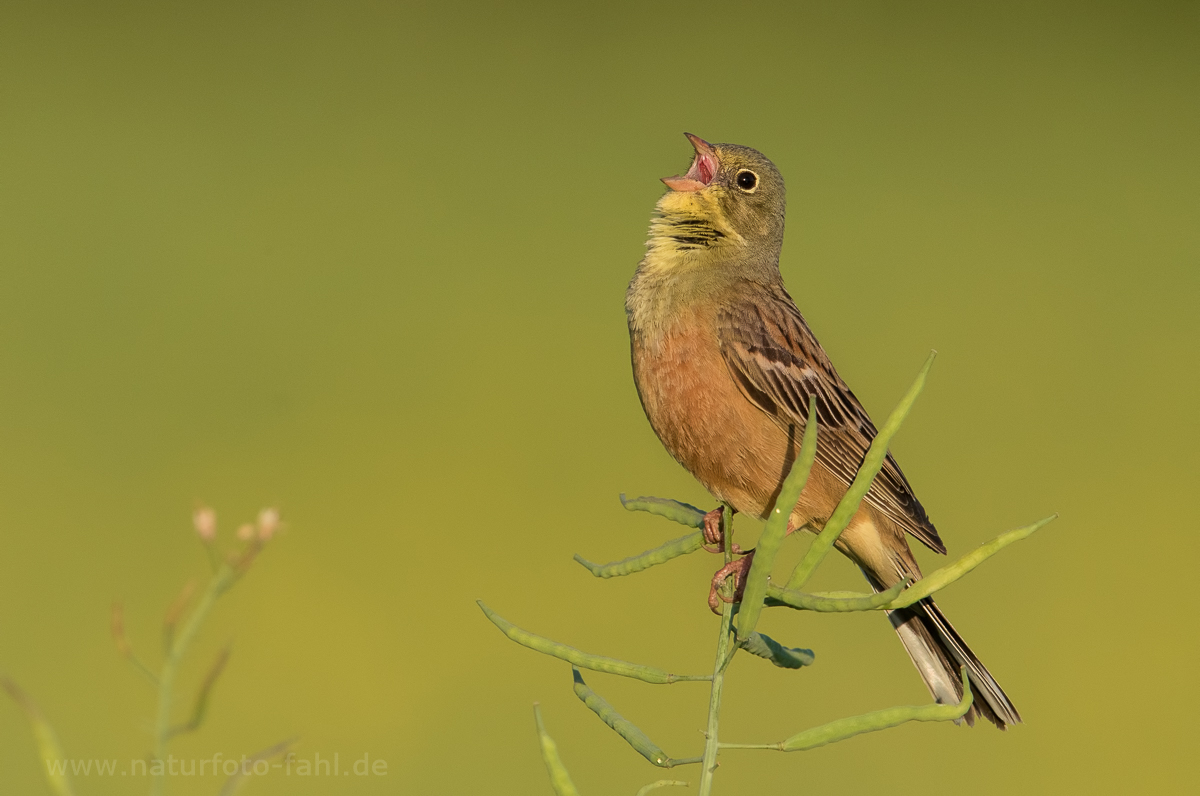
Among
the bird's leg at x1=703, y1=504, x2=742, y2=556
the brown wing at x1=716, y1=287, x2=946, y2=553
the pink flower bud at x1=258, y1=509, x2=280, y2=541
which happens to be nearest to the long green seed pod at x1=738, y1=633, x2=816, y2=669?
the pink flower bud at x1=258, y1=509, x2=280, y2=541

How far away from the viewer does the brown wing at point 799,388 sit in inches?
125

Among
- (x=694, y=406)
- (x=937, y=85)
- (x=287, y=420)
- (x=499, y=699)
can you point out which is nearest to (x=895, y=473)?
(x=694, y=406)

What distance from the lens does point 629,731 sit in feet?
4.41

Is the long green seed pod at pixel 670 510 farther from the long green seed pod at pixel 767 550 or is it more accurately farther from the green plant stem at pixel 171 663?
the green plant stem at pixel 171 663

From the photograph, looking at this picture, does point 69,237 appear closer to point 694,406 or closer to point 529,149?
point 529,149

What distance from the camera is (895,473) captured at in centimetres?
326

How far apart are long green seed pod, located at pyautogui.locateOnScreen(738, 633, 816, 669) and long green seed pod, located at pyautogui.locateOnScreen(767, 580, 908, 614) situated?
15 centimetres

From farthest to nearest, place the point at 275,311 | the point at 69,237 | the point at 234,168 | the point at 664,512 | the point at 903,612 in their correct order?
1. the point at 234,168
2. the point at 69,237
3. the point at 275,311
4. the point at 903,612
5. the point at 664,512

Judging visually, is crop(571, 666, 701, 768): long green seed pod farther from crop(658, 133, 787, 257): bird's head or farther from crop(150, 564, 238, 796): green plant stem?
crop(658, 133, 787, 257): bird's head

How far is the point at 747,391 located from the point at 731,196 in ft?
1.90

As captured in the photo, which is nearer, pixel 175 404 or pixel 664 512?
pixel 664 512

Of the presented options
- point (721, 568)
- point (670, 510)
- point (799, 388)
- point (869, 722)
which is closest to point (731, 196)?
point (799, 388)

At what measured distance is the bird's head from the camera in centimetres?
333

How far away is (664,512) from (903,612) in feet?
4.33
